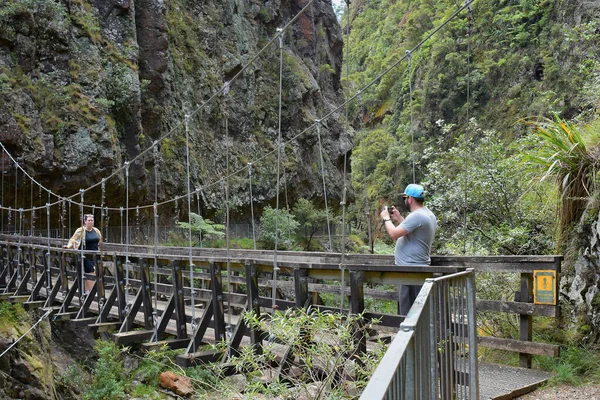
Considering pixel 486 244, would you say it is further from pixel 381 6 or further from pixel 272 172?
pixel 381 6

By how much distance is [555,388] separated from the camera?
345 cm

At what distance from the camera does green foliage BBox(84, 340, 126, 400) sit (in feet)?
21.7

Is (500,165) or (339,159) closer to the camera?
(500,165)

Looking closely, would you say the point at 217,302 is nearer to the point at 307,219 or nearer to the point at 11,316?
the point at 11,316

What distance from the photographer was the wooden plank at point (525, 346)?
3639 mm

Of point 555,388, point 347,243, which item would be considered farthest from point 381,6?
point 555,388

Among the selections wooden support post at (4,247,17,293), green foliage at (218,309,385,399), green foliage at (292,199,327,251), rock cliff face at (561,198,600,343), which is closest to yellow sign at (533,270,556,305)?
rock cliff face at (561,198,600,343)

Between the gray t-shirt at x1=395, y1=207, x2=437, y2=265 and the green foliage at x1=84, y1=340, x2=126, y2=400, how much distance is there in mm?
4253

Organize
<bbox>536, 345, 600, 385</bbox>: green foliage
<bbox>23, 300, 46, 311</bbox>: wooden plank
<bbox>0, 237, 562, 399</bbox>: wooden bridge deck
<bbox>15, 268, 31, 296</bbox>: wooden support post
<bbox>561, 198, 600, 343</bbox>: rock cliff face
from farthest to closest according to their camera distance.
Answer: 1. <bbox>15, 268, 31, 296</bbox>: wooden support post
2. <bbox>23, 300, 46, 311</bbox>: wooden plank
3. <bbox>561, 198, 600, 343</bbox>: rock cliff face
4. <bbox>536, 345, 600, 385</bbox>: green foliage
5. <bbox>0, 237, 562, 399</bbox>: wooden bridge deck

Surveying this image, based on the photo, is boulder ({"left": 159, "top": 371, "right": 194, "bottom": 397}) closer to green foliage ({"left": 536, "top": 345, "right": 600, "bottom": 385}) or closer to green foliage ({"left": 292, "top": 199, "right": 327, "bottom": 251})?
green foliage ({"left": 536, "top": 345, "right": 600, "bottom": 385})

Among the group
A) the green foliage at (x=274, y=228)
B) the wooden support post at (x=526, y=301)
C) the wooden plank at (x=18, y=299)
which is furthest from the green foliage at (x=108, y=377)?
the green foliage at (x=274, y=228)

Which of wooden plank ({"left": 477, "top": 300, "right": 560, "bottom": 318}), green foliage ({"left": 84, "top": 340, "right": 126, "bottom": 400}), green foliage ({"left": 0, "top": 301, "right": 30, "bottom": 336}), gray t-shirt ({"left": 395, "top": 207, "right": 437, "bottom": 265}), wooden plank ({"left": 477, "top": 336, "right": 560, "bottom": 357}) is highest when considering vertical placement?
gray t-shirt ({"left": 395, "top": 207, "right": 437, "bottom": 265})

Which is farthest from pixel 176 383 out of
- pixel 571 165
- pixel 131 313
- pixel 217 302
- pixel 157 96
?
pixel 157 96

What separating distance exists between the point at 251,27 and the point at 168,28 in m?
4.99
